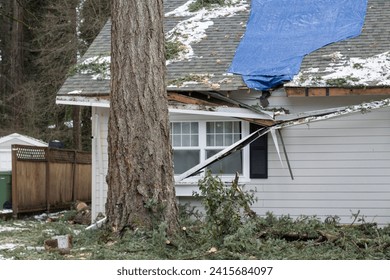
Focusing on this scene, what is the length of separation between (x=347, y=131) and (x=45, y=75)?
15.4 m

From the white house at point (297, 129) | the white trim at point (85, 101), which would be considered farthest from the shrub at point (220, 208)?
the white trim at point (85, 101)

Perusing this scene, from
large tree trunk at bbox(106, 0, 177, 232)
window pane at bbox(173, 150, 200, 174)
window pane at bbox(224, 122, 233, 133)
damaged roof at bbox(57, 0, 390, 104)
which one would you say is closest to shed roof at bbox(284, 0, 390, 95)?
damaged roof at bbox(57, 0, 390, 104)

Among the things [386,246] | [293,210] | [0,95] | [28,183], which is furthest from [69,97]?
[0,95]

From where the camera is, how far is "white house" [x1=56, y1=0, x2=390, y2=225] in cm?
1094

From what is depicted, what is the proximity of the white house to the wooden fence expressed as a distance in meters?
2.57

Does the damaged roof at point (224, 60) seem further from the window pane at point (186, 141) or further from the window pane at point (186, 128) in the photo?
the window pane at point (186, 141)

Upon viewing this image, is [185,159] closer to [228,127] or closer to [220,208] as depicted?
[228,127]

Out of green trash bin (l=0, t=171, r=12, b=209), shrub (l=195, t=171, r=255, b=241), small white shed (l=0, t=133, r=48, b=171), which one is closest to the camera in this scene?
shrub (l=195, t=171, r=255, b=241)

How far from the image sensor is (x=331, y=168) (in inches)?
446

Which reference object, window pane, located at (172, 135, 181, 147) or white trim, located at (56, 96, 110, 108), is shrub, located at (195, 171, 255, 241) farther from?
white trim, located at (56, 96, 110, 108)

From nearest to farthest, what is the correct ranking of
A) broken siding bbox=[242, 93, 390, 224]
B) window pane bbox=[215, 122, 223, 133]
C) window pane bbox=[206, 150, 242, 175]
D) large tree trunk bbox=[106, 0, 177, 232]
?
large tree trunk bbox=[106, 0, 177, 232]
broken siding bbox=[242, 93, 390, 224]
window pane bbox=[206, 150, 242, 175]
window pane bbox=[215, 122, 223, 133]

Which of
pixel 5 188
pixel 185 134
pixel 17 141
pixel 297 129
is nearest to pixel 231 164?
pixel 185 134

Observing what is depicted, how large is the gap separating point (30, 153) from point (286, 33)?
5714 mm

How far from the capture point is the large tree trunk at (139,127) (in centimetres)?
863
